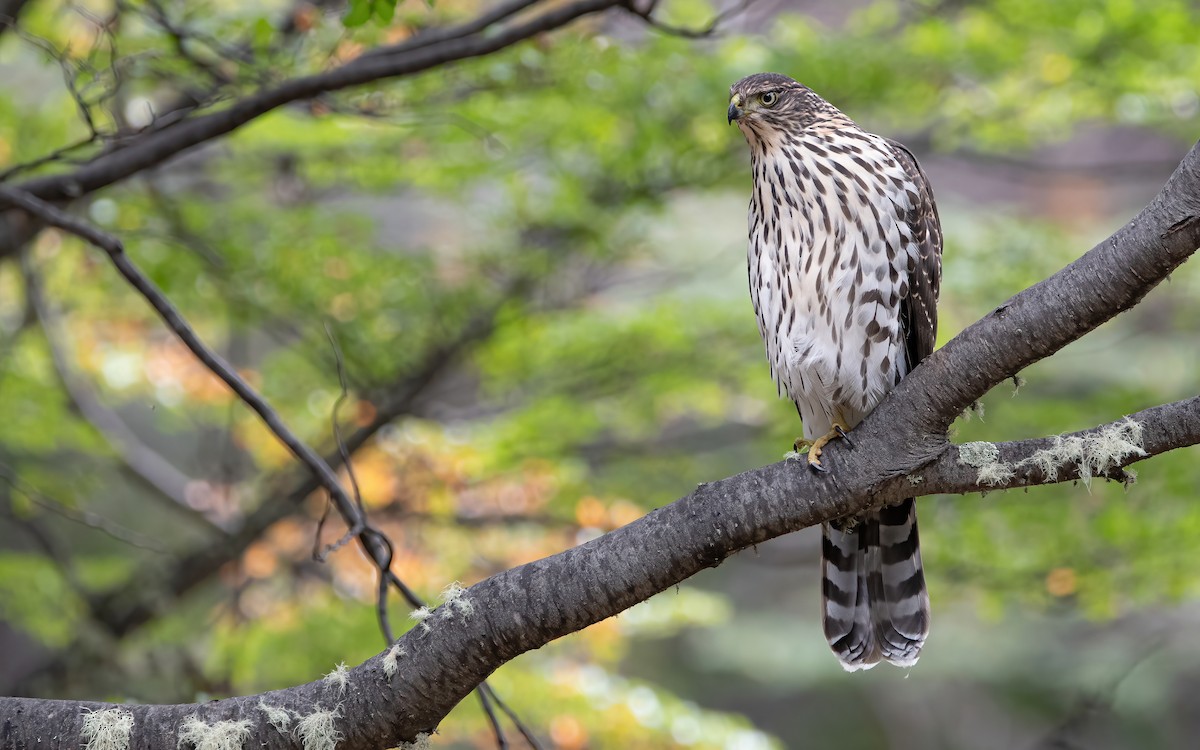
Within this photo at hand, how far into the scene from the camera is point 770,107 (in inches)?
140

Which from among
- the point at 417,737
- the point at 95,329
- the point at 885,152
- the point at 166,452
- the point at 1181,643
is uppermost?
the point at 1181,643

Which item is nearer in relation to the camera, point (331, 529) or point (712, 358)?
point (712, 358)

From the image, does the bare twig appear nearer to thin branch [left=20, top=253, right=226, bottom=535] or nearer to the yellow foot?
the yellow foot

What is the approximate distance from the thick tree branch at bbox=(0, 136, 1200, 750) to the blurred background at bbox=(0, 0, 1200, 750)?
73.5 inches

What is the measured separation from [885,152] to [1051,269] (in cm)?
303

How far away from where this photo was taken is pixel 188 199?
564cm

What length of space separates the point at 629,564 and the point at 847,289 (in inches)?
51.3

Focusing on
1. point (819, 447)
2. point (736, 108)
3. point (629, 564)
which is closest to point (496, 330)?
point (736, 108)

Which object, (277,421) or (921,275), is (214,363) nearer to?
(277,421)

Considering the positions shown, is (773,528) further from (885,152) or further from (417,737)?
(885,152)

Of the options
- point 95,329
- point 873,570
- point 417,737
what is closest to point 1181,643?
point 873,570

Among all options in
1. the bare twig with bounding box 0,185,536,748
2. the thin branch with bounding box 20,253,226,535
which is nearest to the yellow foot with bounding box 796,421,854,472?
the bare twig with bounding box 0,185,536,748

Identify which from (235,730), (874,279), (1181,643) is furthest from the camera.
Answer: (1181,643)

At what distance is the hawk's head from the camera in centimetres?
353
